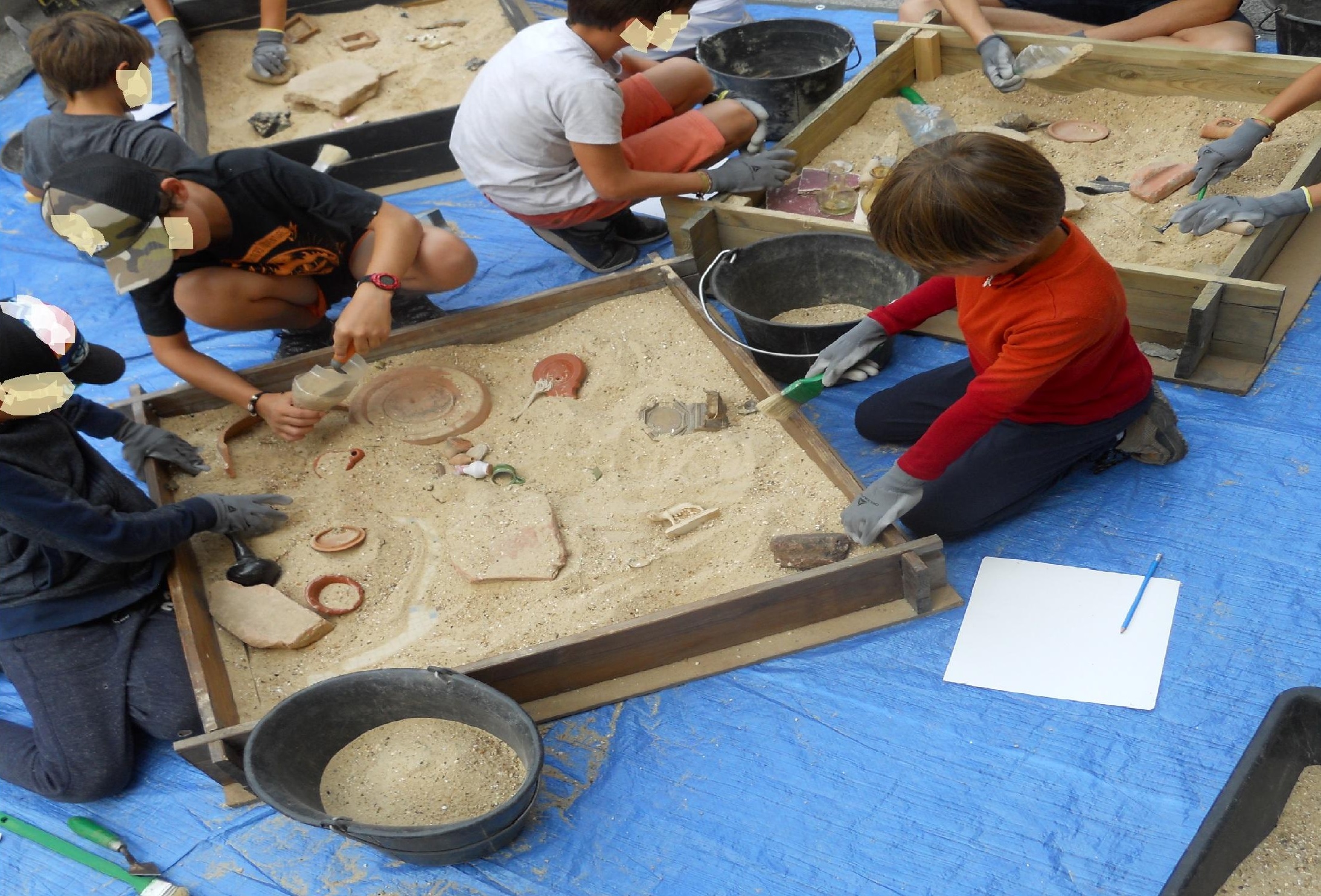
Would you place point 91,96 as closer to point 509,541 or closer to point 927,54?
point 509,541

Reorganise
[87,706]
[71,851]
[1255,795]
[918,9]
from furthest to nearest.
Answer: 1. [918,9]
2. [87,706]
3. [71,851]
4. [1255,795]

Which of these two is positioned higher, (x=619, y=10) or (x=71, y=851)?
(x=619, y=10)

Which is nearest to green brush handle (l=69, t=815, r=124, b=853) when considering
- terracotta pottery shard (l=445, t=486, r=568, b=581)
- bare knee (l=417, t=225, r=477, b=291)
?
terracotta pottery shard (l=445, t=486, r=568, b=581)

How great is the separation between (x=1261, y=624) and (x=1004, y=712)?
20.9 inches

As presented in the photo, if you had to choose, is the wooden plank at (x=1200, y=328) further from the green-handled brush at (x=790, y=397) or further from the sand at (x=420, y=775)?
the sand at (x=420, y=775)

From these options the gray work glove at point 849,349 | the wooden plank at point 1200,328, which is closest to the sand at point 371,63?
the gray work glove at point 849,349

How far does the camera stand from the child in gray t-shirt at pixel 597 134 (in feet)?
9.10

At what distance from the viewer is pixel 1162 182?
9.34 ft

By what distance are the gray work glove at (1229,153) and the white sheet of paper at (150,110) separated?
13.4 feet

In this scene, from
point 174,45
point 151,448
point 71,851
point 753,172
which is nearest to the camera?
point 71,851

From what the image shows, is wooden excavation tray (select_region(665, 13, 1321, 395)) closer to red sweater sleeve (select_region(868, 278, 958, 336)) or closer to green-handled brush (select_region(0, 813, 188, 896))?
red sweater sleeve (select_region(868, 278, 958, 336))

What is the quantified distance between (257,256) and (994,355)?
75.7 inches

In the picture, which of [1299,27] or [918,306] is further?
[1299,27]

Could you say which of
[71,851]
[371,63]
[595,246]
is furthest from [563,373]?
→ [371,63]
